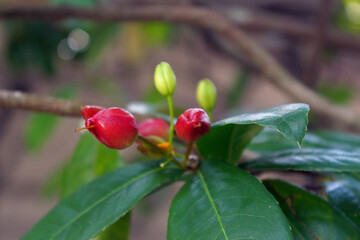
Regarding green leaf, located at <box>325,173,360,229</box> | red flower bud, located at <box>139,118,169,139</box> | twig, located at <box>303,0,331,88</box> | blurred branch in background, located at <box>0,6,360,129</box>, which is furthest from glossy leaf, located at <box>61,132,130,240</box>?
twig, located at <box>303,0,331,88</box>

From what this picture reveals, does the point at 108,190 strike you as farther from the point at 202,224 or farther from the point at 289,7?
the point at 289,7

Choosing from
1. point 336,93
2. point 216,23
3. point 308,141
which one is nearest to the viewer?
point 308,141

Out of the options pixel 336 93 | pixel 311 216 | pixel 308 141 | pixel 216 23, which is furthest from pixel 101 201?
pixel 336 93

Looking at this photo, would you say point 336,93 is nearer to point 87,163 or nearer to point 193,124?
point 87,163

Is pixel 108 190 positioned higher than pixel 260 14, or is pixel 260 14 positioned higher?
pixel 260 14

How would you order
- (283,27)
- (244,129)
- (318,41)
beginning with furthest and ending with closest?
(283,27), (318,41), (244,129)

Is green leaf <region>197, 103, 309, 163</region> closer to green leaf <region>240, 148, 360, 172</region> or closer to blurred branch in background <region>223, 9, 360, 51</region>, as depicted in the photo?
green leaf <region>240, 148, 360, 172</region>

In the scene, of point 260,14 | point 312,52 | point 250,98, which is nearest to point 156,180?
point 312,52
